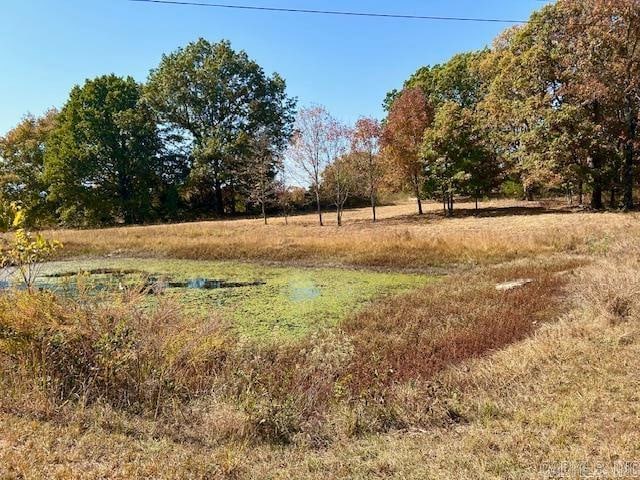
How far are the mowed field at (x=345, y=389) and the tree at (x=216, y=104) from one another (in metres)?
32.1

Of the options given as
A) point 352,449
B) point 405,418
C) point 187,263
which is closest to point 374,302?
point 405,418

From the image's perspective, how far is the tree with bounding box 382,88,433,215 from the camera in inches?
1216

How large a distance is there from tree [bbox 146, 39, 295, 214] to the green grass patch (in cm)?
2335

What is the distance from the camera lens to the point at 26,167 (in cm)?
4044

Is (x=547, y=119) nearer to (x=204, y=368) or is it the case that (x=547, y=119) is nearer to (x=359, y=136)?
(x=359, y=136)

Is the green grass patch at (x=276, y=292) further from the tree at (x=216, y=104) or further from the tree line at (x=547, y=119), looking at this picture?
the tree at (x=216, y=104)

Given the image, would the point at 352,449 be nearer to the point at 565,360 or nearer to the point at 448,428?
the point at 448,428

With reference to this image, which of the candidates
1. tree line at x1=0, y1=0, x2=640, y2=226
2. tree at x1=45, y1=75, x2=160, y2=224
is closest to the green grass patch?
tree line at x1=0, y1=0, x2=640, y2=226

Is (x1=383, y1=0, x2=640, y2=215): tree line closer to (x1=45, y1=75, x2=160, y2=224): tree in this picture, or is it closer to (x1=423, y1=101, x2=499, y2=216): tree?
(x1=423, y1=101, x2=499, y2=216): tree

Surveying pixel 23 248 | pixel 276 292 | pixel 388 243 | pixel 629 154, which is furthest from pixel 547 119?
pixel 23 248

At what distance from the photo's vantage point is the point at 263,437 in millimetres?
3957

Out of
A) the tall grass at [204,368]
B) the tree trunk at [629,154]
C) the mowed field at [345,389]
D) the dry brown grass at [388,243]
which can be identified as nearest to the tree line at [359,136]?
the tree trunk at [629,154]

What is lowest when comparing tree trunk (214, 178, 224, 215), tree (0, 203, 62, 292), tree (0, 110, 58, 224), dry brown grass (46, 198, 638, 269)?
dry brown grass (46, 198, 638, 269)

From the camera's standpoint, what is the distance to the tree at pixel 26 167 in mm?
38956
